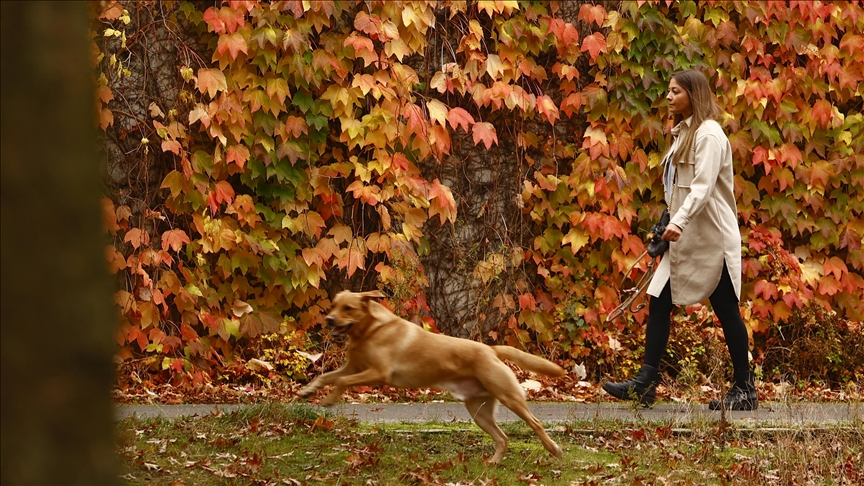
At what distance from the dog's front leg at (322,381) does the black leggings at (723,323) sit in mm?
2267

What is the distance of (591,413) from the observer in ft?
19.8

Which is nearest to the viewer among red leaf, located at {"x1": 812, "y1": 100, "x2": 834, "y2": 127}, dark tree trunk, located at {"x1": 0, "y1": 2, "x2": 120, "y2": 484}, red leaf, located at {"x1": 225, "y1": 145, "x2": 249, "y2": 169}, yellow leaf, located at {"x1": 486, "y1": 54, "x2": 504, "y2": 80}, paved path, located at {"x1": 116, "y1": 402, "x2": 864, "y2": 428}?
dark tree trunk, located at {"x1": 0, "y1": 2, "x2": 120, "y2": 484}

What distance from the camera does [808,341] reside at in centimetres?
803

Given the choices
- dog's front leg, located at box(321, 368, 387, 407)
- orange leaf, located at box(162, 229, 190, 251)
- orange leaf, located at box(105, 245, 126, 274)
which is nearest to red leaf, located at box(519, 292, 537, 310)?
orange leaf, located at box(162, 229, 190, 251)

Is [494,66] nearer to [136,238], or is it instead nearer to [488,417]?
[136,238]

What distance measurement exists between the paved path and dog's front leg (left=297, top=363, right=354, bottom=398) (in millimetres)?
695

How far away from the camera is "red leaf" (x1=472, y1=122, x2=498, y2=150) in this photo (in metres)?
7.93

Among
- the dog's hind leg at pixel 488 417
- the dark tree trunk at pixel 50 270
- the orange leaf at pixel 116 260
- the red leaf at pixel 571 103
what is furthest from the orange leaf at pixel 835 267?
the dark tree trunk at pixel 50 270

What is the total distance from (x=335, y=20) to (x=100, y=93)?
6.41 feet

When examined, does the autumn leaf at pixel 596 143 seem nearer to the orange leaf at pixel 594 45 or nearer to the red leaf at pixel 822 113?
the orange leaf at pixel 594 45

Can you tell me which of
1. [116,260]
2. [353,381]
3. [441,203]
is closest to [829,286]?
[441,203]

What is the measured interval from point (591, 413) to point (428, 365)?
1.84 meters

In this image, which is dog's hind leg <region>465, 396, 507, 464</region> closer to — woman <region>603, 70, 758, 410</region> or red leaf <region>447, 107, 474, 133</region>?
woman <region>603, 70, 758, 410</region>

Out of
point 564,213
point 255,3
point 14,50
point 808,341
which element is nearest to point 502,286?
point 564,213
